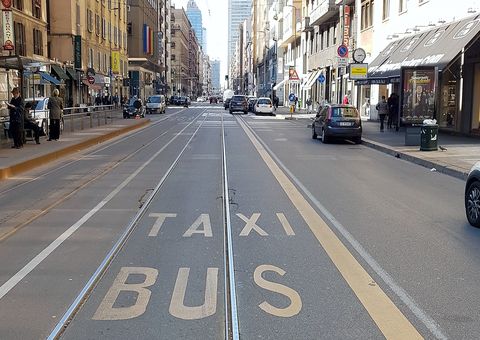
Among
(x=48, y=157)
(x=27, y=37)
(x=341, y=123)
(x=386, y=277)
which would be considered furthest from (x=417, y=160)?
(x=27, y=37)

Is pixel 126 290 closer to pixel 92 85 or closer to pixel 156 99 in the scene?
pixel 92 85

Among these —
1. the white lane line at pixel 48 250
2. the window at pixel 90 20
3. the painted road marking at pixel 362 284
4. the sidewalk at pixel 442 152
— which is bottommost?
the white lane line at pixel 48 250

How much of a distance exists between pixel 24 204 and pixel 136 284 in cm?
527

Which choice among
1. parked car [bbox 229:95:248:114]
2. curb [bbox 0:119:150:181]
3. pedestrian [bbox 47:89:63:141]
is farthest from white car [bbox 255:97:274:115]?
pedestrian [bbox 47:89:63:141]

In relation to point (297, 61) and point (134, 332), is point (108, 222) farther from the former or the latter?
point (297, 61)

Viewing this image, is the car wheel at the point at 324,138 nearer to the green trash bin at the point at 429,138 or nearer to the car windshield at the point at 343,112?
the car windshield at the point at 343,112

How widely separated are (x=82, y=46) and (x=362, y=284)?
53.0 m

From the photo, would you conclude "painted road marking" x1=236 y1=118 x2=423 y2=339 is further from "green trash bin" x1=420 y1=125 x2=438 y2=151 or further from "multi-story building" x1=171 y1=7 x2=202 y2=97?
"multi-story building" x1=171 y1=7 x2=202 y2=97

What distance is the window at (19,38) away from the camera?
3919 centimetres

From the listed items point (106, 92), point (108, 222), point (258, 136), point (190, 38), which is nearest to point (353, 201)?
point (108, 222)

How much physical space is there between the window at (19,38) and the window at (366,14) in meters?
23.9

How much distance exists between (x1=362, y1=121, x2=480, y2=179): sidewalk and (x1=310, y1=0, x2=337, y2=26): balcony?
22858mm

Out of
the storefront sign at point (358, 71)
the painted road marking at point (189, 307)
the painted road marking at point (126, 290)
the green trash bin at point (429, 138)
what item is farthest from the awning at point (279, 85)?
the painted road marking at point (189, 307)

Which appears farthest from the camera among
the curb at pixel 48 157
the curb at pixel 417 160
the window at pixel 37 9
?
the window at pixel 37 9
